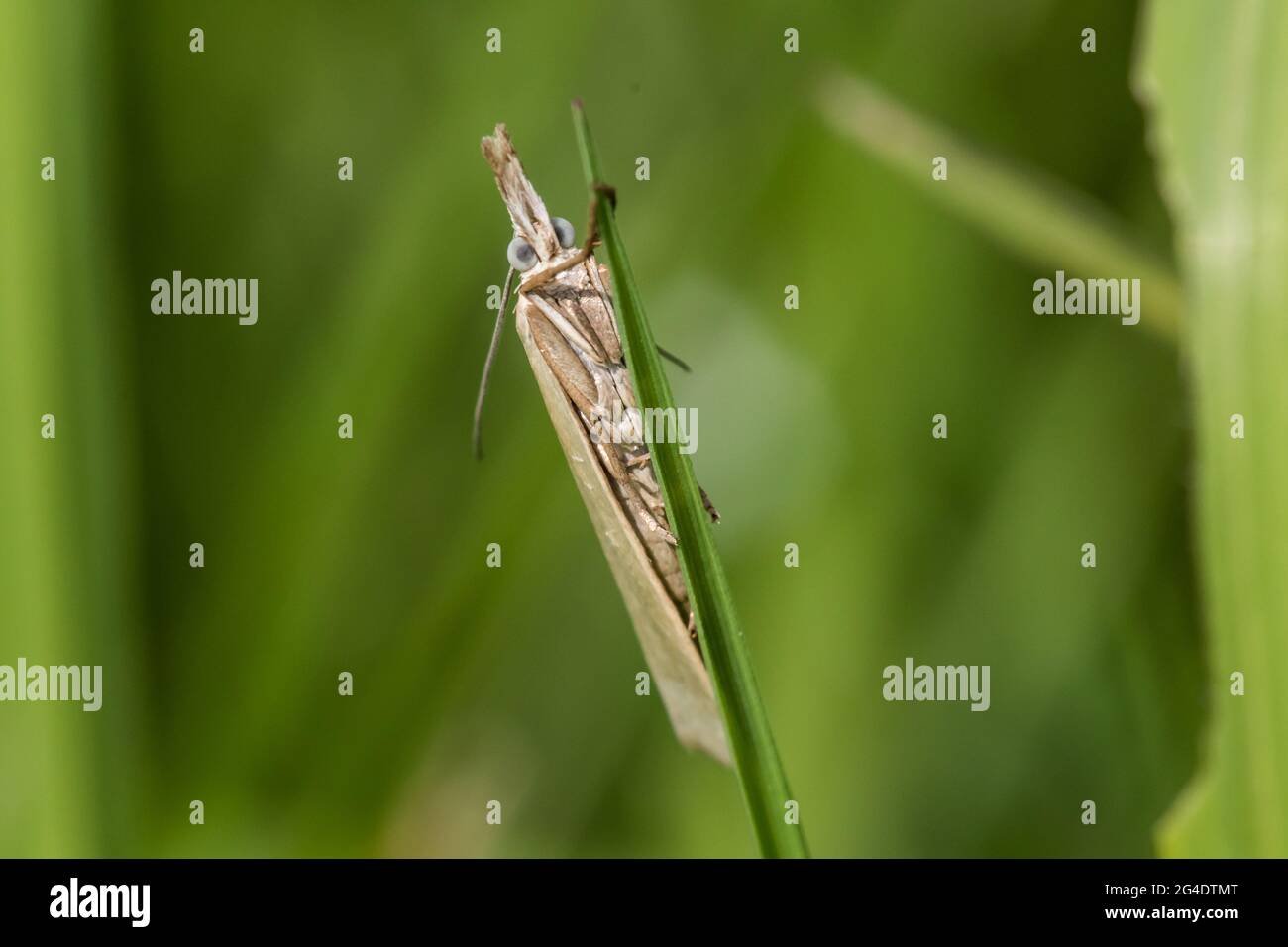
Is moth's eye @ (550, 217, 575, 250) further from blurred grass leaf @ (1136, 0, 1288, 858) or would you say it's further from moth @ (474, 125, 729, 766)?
blurred grass leaf @ (1136, 0, 1288, 858)

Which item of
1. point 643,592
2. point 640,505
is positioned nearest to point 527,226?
point 640,505

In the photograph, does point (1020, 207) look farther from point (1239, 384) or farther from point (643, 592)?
point (643, 592)

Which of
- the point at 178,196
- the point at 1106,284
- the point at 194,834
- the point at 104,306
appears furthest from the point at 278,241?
the point at 1106,284

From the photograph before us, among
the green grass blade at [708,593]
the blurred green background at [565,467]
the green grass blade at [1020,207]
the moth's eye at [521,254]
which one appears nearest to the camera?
the green grass blade at [708,593]

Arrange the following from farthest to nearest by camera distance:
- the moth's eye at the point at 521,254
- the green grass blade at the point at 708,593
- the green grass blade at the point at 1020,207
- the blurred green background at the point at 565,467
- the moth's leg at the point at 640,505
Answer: the blurred green background at the point at 565,467 < the green grass blade at the point at 1020,207 < the moth's eye at the point at 521,254 < the moth's leg at the point at 640,505 < the green grass blade at the point at 708,593

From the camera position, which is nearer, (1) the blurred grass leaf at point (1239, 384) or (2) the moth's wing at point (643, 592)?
(1) the blurred grass leaf at point (1239, 384)

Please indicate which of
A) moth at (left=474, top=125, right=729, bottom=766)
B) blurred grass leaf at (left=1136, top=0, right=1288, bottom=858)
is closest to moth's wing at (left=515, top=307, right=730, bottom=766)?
moth at (left=474, top=125, right=729, bottom=766)

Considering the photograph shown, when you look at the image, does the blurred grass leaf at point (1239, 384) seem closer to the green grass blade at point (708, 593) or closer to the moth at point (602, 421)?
the green grass blade at point (708, 593)

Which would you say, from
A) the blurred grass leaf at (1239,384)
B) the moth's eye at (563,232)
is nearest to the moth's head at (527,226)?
the moth's eye at (563,232)
